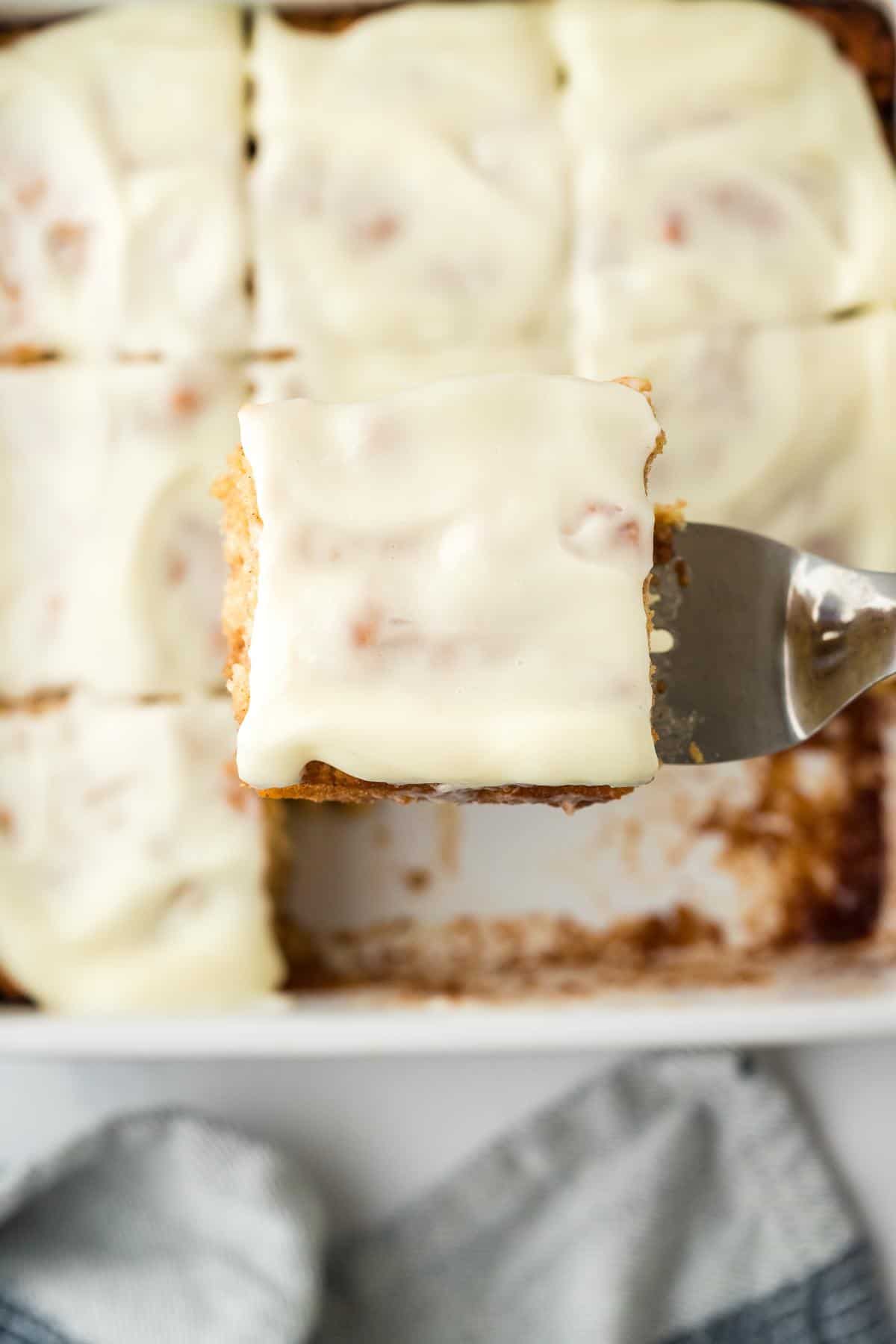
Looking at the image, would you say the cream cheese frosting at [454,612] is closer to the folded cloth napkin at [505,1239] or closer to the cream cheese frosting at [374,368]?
the cream cheese frosting at [374,368]

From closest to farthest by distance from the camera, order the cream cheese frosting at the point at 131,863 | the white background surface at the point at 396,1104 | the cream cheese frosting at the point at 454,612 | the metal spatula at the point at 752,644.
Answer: the cream cheese frosting at the point at 454,612 → the metal spatula at the point at 752,644 → the cream cheese frosting at the point at 131,863 → the white background surface at the point at 396,1104

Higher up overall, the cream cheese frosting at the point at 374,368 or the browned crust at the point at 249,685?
the cream cheese frosting at the point at 374,368

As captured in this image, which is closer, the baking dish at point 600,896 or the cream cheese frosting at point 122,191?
the cream cheese frosting at point 122,191

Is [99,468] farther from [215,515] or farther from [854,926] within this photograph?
[854,926]

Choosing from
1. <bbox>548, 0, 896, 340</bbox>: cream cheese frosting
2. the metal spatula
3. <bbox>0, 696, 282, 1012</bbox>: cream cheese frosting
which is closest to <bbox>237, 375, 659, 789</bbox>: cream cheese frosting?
the metal spatula

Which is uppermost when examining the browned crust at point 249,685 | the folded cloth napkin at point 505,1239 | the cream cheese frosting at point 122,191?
the cream cheese frosting at point 122,191

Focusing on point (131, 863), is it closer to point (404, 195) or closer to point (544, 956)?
point (544, 956)

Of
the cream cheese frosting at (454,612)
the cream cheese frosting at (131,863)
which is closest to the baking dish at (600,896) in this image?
the cream cheese frosting at (131,863)

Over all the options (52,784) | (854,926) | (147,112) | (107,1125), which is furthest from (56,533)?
(854,926)
